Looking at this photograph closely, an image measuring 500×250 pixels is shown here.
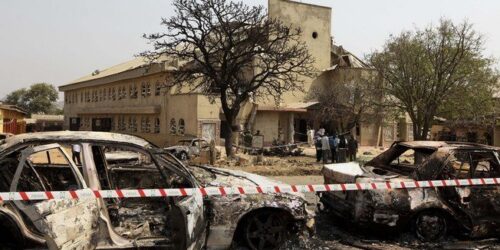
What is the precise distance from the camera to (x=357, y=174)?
7305 millimetres

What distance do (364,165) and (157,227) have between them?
4078mm

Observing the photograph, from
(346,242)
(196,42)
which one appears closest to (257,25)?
(196,42)

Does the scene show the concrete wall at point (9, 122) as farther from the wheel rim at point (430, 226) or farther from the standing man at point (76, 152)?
the wheel rim at point (430, 226)

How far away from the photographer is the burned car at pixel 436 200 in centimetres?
682

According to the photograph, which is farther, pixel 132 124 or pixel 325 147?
pixel 132 124

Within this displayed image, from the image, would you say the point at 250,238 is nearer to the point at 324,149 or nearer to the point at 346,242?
the point at 346,242

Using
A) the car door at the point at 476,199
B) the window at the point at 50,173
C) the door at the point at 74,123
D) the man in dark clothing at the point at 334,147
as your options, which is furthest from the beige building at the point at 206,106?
the car door at the point at 476,199

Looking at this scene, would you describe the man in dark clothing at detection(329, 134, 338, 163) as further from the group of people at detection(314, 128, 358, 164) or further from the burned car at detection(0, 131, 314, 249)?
the burned car at detection(0, 131, 314, 249)

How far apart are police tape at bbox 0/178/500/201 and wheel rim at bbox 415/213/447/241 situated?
47 centimetres

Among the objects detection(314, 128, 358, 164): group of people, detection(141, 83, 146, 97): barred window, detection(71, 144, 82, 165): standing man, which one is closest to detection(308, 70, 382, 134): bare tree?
detection(314, 128, 358, 164): group of people

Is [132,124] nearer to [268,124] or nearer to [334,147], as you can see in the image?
[268,124]

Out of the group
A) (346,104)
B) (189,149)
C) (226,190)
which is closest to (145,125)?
(346,104)

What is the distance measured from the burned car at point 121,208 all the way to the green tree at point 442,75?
20.1 m

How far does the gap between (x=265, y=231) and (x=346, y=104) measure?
29655 millimetres
